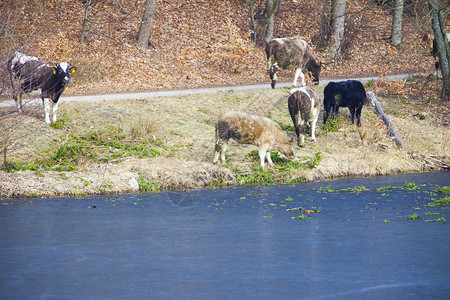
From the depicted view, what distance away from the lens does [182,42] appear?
3138 cm

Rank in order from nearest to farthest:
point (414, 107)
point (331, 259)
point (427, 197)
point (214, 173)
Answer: point (331, 259) < point (427, 197) < point (214, 173) < point (414, 107)

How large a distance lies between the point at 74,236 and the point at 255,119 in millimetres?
6372

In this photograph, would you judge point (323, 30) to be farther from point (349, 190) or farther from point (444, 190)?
point (444, 190)

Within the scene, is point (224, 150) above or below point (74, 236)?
above

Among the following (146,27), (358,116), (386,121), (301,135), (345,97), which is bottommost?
(301,135)

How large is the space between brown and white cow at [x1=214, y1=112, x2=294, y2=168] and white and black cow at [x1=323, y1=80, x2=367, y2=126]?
4014mm

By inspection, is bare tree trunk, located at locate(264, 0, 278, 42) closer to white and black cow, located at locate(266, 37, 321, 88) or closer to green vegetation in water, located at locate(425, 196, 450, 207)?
white and black cow, located at locate(266, 37, 321, 88)

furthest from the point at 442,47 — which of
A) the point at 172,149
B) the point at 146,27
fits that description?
the point at 146,27

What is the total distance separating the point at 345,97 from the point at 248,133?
5216mm

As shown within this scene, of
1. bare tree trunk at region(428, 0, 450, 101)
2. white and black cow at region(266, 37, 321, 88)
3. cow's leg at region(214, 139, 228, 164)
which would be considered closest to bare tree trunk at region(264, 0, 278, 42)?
white and black cow at region(266, 37, 321, 88)

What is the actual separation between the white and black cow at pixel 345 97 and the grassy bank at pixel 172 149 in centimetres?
48

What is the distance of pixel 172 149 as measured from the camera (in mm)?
16922

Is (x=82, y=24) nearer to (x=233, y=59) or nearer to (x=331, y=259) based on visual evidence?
(x=233, y=59)

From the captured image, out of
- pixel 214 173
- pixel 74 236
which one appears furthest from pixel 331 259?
pixel 214 173
